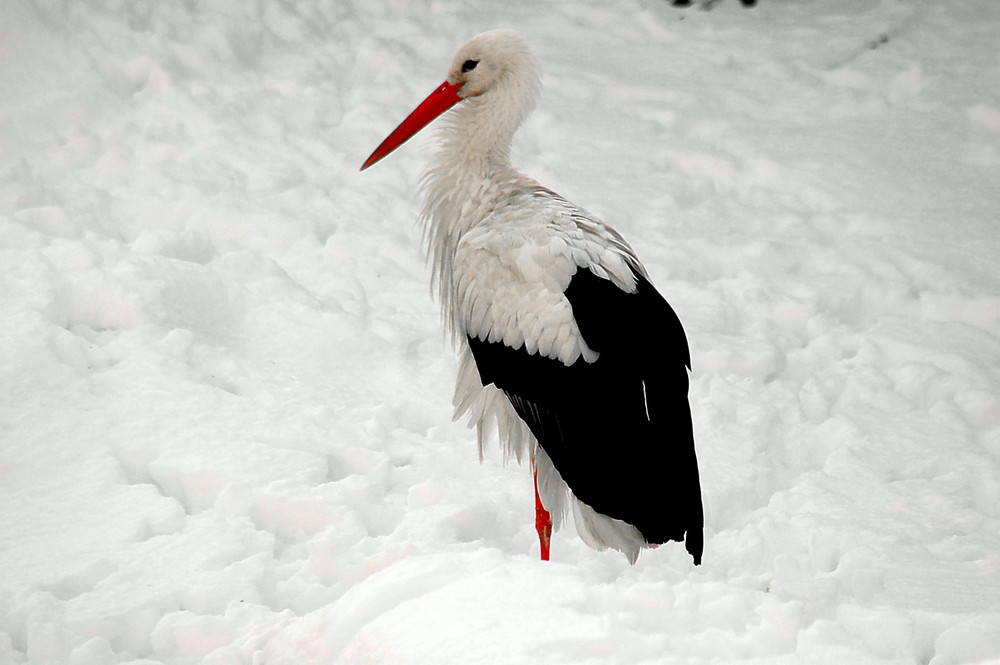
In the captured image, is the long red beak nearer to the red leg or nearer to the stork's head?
the stork's head

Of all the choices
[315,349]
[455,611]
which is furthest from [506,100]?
[455,611]

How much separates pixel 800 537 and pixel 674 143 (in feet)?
9.29

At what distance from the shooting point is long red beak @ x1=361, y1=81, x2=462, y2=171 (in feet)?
11.9

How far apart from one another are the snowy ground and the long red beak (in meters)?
0.87

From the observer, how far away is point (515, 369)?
3068 mm

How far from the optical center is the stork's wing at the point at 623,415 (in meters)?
2.92

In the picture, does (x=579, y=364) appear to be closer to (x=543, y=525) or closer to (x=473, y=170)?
(x=543, y=525)

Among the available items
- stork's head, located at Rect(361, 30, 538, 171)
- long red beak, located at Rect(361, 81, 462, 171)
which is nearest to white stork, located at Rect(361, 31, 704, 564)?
stork's head, located at Rect(361, 30, 538, 171)

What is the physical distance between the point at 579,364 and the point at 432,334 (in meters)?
1.57

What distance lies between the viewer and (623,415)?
2.93 m

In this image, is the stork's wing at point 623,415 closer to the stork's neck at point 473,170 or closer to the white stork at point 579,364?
the white stork at point 579,364

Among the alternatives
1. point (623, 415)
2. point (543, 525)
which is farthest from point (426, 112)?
point (543, 525)

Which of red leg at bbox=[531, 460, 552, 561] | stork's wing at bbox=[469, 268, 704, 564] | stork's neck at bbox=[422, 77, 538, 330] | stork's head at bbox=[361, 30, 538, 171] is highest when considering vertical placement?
stork's head at bbox=[361, 30, 538, 171]

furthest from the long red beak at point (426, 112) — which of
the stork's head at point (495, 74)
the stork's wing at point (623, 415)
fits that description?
the stork's wing at point (623, 415)
